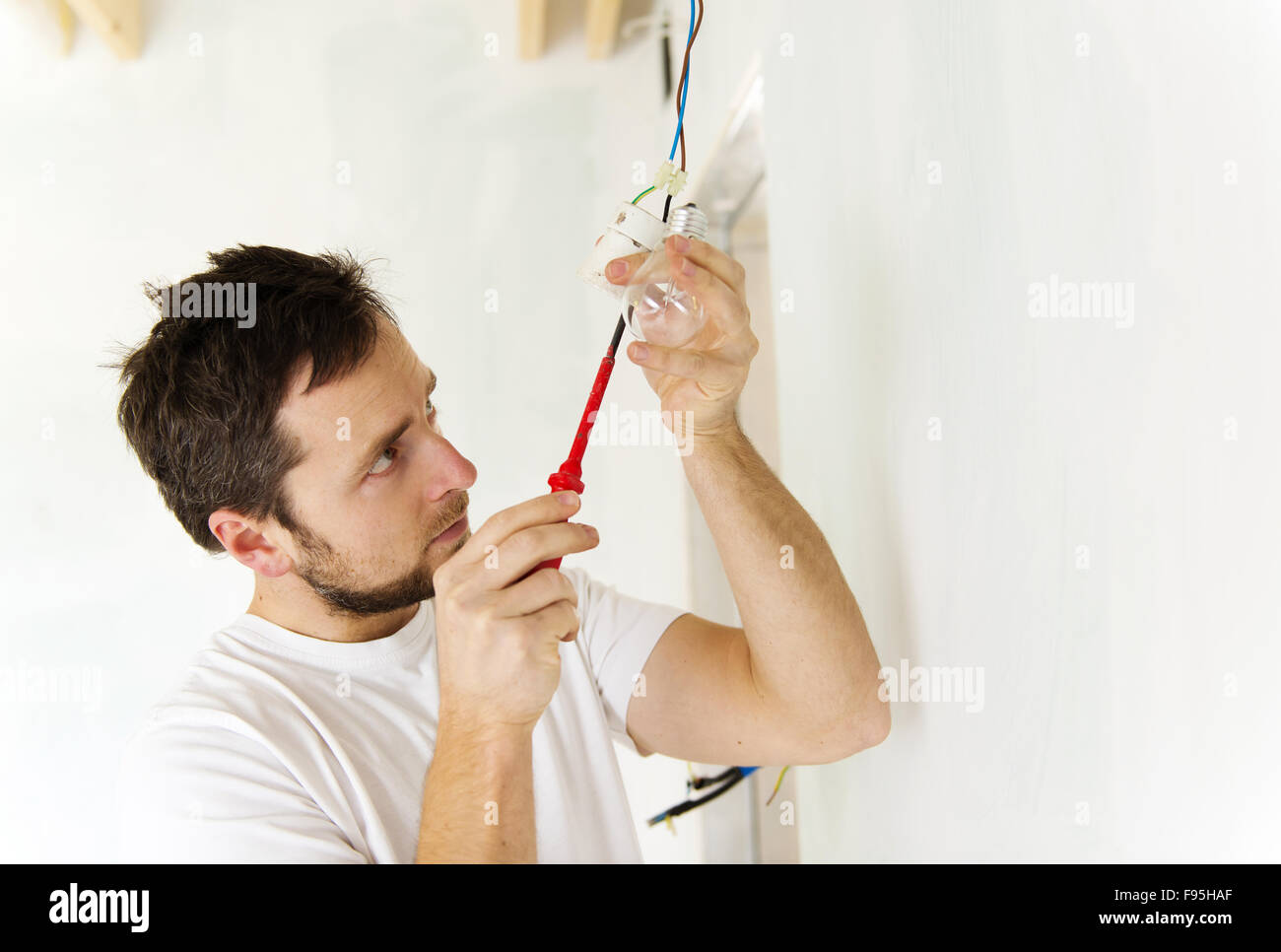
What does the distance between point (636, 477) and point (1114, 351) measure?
215cm

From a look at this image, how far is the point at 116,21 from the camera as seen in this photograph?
2389mm

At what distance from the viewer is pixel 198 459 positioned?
1106 millimetres

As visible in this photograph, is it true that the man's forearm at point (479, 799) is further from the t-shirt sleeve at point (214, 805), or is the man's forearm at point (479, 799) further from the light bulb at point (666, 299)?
the light bulb at point (666, 299)

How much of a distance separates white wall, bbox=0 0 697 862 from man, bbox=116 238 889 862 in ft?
4.53

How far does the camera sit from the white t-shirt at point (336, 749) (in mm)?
834

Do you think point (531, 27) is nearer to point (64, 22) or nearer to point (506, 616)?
point (64, 22)

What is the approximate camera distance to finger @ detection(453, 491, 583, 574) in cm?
81

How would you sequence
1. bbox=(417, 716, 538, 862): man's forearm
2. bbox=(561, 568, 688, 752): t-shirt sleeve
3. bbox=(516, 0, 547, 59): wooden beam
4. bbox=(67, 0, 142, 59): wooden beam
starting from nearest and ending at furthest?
1. bbox=(417, 716, 538, 862): man's forearm
2. bbox=(561, 568, 688, 752): t-shirt sleeve
3. bbox=(67, 0, 142, 59): wooden beam
4. bbox=(516, 0, 547, 59): wooden beam

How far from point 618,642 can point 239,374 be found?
55 cm

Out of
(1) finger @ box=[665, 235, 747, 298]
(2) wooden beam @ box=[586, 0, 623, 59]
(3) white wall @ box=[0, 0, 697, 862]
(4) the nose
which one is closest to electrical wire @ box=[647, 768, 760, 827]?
(3) white wall @ box=[0, 0, 697, 862]

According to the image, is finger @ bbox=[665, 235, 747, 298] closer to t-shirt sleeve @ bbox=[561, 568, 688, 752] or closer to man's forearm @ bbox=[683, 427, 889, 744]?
man's forearm @ bbox=[683, 427, 889, 744]

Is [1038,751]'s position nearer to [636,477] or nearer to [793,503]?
[793,503]
